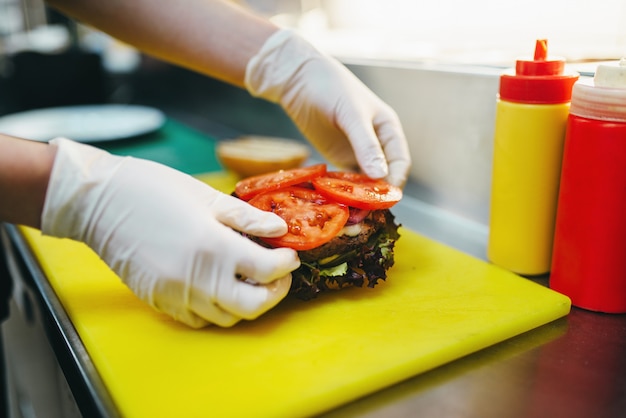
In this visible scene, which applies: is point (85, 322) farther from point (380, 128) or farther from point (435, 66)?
point (435, 66)

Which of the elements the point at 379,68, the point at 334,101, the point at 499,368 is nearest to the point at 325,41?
the point at 379,68

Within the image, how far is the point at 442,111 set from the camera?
1.46 m

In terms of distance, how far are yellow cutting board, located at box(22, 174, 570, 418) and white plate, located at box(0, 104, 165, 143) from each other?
47.7 inches

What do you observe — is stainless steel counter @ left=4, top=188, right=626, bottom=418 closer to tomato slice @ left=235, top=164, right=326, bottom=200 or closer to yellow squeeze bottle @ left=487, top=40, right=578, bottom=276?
yellow squeeze bottle @ left=487, top=40, right=578, bottom=276

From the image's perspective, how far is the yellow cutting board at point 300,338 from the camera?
761 mm

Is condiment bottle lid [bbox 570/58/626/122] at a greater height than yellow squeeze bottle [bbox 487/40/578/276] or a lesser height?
greater

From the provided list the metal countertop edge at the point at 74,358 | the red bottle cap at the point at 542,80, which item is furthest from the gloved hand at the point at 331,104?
the metal countertop edge at the point at 74,358

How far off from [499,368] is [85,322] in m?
0.64

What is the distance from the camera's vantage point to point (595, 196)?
3.00 ft

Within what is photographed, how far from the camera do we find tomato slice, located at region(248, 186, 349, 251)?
946mm

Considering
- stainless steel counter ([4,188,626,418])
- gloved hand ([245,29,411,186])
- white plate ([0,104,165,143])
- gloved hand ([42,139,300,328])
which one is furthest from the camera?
white plate ([0,104,165,143])

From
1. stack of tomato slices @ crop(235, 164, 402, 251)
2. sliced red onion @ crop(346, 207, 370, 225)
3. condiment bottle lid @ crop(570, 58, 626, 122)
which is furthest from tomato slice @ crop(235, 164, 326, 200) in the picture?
condiment bottle lid @ crop(570, 58, 626, 122)

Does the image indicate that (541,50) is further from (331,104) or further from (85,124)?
(85,124)

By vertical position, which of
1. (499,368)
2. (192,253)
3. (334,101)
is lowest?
(499,368)
